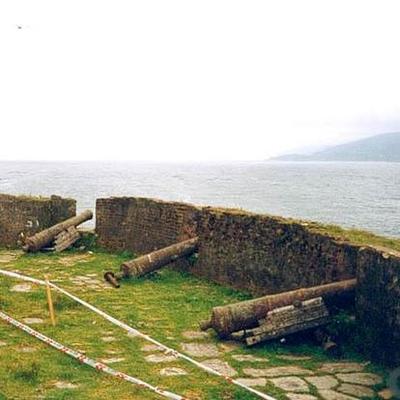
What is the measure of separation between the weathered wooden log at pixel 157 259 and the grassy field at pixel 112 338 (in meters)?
0.21

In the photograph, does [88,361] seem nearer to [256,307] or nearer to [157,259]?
[256,307]

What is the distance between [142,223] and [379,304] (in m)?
7.29

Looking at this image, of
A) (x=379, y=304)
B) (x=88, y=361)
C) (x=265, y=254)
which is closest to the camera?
(x=88, y=361)

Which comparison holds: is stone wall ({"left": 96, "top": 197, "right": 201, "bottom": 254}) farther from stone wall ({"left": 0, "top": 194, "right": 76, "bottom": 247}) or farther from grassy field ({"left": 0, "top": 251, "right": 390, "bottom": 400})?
stone wall ({"left": 0, "top": 194, "right": 76, "bottom": 247})

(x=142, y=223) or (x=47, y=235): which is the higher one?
(x=142, y=223)

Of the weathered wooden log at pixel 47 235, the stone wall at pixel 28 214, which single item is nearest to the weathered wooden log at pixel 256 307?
the weathered wooden log at pixel 47 235

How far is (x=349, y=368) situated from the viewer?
6.55m

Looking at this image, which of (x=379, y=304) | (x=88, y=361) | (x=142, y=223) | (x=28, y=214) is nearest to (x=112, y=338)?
(x=88, y=361)

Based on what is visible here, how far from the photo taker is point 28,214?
15820mm

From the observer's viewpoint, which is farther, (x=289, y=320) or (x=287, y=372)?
(x=289, y=320)

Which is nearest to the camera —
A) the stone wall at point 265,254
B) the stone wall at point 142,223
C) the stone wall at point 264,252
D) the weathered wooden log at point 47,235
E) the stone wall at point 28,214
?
the stone wall at point 264,252

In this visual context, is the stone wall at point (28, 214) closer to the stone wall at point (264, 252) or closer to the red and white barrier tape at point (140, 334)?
the stone wall at point (264, 252)

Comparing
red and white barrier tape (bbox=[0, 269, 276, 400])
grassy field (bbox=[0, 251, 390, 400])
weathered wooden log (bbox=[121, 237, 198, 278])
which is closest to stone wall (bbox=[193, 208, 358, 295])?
weathered wooden log (bbox=[121, 237, 198, 278])

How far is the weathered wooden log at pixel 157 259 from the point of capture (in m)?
11.0
